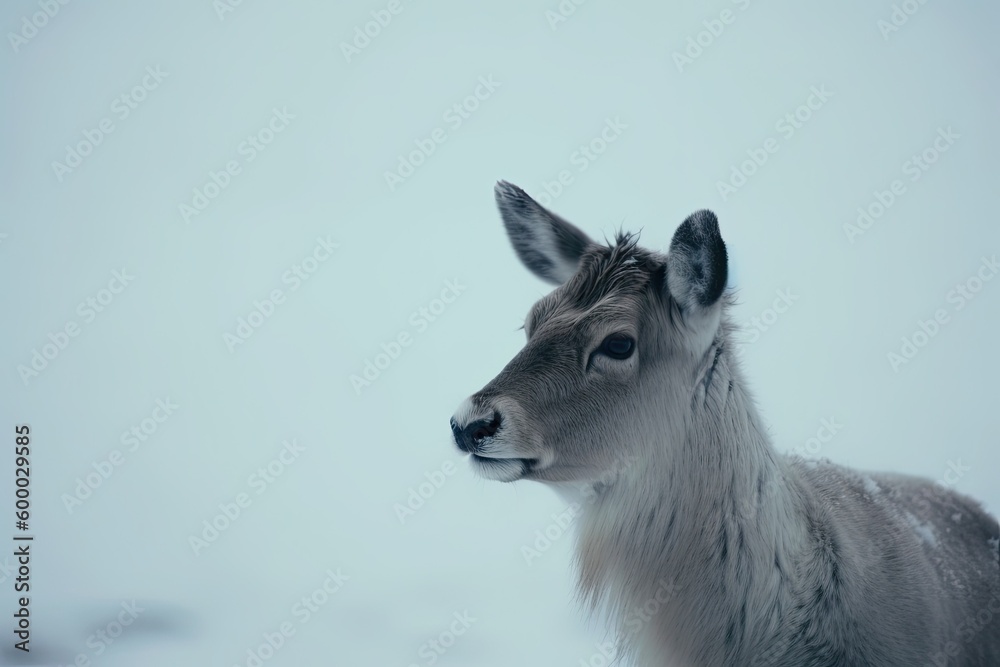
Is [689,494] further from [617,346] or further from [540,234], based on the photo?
[540,234]

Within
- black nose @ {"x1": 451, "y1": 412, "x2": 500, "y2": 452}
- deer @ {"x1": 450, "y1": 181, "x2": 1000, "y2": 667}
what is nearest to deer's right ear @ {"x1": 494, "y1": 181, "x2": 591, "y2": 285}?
deer @ {"x1": 450, "y1": 181, "x2": 1000, "y2": 667}

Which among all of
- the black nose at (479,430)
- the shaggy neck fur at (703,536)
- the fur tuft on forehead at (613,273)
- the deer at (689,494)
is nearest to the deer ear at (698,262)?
the deer at (689,494)

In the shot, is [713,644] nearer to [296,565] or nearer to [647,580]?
[647,580]

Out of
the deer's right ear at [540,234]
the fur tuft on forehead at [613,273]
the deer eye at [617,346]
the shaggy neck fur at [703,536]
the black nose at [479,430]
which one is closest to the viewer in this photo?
the black nose at [479,430]

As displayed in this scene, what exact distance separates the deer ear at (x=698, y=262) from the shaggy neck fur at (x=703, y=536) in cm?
35

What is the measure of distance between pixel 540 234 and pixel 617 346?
116 cm

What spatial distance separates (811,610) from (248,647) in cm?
421

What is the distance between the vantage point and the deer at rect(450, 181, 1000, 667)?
3.27 metres

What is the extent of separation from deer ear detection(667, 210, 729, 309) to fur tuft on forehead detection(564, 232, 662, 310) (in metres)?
0.21

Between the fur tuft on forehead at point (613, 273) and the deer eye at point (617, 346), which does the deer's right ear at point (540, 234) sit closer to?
the fur tuft on forehead at point (613, 273)

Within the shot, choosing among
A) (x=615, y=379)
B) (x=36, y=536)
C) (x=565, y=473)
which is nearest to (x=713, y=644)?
(x=565, y=473)

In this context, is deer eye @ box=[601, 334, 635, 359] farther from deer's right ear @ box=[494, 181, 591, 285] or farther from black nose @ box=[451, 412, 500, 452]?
deer's right ear @ box=[494, 181, 591, 285]

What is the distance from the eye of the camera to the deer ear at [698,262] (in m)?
3.32

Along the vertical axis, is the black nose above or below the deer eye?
below
